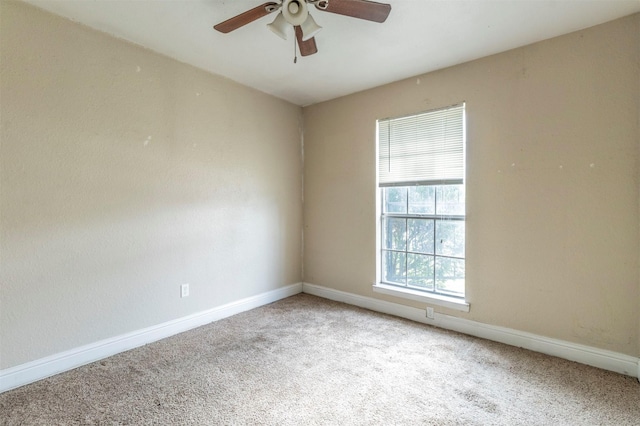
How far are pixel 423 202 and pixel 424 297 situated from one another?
943 millimetres

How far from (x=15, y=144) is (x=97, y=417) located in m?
1.77

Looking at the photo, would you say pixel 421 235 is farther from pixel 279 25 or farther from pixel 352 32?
pixel 279 25

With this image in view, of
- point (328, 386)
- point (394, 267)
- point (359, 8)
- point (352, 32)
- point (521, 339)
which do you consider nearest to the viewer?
point (359, 8)

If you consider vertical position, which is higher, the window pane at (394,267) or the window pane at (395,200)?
the window pane at (395,200)

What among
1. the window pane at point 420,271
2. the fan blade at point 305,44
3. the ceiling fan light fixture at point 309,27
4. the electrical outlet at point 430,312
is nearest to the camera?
the ceiling fan light fixture at point 309,27

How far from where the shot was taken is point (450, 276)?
9.85 feet

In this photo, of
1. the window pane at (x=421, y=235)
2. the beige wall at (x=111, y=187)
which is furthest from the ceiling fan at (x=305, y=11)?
the window pane at (x=421, y=235)

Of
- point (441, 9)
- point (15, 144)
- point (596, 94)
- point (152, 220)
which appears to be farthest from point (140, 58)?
point (596, 94)

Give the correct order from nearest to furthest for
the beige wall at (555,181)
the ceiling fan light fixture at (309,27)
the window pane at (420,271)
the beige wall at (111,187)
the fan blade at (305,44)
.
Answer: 1. the ceiling fan light fixture at (309,27)
2. the fan blade at (305,44)
3. the beige wall at (111,187)
4. the beige wall at (555,181)
5. the window pane at (420,271)

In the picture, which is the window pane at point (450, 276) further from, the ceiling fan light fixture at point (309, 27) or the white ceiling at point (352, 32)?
the ceiling fan light fixture at point (309, 27)

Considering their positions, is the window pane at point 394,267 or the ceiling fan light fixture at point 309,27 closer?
the ceiling fan light fixture at point 309,27

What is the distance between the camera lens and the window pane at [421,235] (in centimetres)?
311

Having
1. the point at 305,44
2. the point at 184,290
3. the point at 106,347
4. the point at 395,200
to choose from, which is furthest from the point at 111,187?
the point at 395,200

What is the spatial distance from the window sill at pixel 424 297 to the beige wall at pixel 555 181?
3.2 inches
